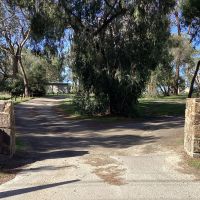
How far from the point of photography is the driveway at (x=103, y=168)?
7977mm

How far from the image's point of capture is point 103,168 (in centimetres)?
1019

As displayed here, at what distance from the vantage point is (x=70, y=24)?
24.1 metres

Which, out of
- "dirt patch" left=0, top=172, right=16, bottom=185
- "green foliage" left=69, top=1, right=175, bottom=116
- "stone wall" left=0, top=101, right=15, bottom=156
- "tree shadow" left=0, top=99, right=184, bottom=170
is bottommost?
"dirt patch" left=0, top=172, right=16, bottom=185

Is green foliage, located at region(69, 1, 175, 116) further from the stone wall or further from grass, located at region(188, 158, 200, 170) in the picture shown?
grass, located at region(188, 158, 200, 170)

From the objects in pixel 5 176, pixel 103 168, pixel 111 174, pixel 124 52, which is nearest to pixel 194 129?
pixel 103 168

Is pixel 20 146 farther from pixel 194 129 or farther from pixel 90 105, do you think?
pixel 90 105

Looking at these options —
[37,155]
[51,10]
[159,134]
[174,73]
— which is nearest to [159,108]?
[51,10]

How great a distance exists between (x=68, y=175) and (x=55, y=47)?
16623mm

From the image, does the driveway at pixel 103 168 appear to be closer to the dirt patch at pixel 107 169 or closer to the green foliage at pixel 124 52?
the dirt patch at pixel 107 169

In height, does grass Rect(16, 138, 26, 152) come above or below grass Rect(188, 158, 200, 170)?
below

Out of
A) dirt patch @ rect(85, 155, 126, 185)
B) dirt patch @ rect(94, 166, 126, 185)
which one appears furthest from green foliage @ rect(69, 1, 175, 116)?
dirt patch @ rect(94, 166, 126, 185)

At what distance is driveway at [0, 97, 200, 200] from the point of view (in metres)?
7.98

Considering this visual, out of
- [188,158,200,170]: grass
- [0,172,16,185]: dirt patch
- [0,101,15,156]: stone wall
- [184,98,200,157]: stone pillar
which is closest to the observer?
[0,172,16,185]: dirt patch

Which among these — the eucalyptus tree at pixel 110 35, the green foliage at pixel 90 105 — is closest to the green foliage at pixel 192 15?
the eucalyptus tree at pixel 110 35
